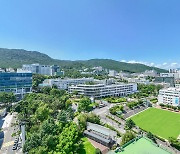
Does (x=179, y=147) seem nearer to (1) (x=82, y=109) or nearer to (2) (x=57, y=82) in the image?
(1) (x=82, y=109)

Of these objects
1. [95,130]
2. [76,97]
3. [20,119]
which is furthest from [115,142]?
[76,97]

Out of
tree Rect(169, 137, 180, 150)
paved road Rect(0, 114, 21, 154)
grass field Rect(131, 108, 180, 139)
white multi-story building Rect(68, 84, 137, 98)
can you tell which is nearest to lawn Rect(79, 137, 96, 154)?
paved road Rect(0, 114, 21, 154)

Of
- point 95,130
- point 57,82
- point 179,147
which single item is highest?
point 57,82

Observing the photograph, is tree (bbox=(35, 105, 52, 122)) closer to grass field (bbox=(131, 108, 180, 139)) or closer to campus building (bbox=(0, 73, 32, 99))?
grass field (bbox=(131, 108, 180, 139))

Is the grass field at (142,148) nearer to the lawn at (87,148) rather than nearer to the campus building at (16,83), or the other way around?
the lawn at (87,148)

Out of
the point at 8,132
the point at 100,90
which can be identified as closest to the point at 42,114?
the point at 8,132

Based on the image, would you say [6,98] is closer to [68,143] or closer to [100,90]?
[100,90]

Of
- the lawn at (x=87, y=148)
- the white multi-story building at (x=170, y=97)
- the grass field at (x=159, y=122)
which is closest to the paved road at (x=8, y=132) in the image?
the lawn at (x=87, y=148)
